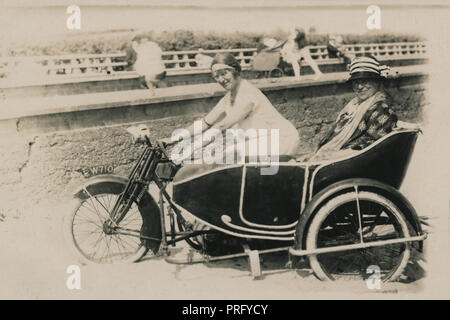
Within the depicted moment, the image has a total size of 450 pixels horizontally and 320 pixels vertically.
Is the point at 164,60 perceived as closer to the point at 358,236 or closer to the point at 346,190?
the point at 346,190

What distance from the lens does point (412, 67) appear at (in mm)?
4660

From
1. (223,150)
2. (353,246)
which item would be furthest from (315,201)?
(223,150)

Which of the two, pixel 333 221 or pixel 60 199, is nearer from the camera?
pixel 333 221

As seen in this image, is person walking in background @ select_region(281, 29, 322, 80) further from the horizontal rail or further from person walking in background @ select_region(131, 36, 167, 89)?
the horizontal rail

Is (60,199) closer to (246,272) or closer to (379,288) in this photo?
(246,272)

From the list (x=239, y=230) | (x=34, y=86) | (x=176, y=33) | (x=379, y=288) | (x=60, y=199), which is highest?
(x=176, y=33)

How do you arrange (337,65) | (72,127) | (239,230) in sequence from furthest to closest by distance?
(337,65), (72,127), (239,230)

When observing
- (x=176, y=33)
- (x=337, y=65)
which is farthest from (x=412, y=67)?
(x=176, y=33)

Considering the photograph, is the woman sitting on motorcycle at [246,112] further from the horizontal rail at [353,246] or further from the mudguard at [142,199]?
the horizontal rail at [353,246]

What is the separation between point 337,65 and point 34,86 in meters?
2.67

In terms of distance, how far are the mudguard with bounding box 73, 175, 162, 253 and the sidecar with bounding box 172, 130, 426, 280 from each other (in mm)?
236

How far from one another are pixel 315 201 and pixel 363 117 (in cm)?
79

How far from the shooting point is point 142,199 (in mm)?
3834

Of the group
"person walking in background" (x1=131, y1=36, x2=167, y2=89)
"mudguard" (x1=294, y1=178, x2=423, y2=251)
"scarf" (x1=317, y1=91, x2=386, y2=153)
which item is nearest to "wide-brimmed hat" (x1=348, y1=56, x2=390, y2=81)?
"scarf" (x1=317, y1=91, x2=386, y2=153)
